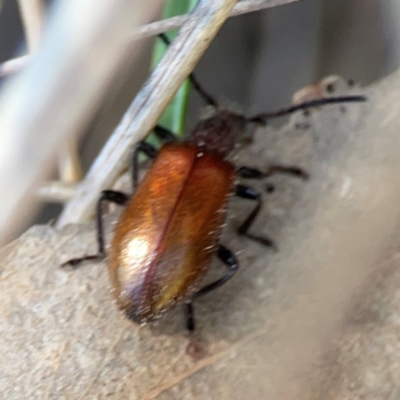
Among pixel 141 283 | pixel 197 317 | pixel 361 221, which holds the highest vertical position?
pixel 141 283

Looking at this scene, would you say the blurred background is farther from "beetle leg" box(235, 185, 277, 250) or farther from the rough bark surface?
"beetle leg" box(235, 185, 277, 250)

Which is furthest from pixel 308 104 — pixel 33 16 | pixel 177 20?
pixel 33 16

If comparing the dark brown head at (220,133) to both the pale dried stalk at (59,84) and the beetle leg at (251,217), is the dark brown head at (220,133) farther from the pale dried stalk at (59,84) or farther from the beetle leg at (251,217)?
the pale dried stalk at (59,84)

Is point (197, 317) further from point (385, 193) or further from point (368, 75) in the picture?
point (368, 75)

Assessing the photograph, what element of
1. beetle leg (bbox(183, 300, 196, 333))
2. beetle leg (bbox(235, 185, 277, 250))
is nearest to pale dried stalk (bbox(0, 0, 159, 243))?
beetle leg (bbox(183, 300, 196, 333))

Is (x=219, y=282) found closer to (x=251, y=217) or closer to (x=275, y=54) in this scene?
(x=251, y=217)

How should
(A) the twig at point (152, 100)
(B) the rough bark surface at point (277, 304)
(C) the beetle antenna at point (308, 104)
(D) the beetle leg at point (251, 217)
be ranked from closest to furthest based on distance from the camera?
(B) the rough bark surface at point (277, 304), (A) the twig at point (152, 100), (D) the beetle leg at point (251, 217), (C) the beetle antenna at point (308, 104)

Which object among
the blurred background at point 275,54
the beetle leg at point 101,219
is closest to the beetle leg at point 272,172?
the beetle leg at point 101,219

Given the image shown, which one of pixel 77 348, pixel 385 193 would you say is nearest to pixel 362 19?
pixel 385 193
